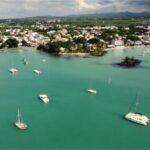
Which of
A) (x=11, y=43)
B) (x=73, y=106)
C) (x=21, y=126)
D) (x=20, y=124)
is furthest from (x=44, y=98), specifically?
(x=11, y=43)

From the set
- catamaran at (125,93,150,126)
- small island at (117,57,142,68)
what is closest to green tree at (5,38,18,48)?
small island at (117,57,142,68)

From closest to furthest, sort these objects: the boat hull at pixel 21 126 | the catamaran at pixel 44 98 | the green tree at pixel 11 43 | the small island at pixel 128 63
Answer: the boat hull at pixel 21 126 → the catamaran at pixel 44 98 → the small island at pixel 128 63 → the green tree at pixel 11 43

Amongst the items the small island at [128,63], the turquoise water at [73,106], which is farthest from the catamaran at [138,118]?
the small island at [128,63]

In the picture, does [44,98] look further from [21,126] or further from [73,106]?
[21,126]

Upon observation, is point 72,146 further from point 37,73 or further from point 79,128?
point 37,73

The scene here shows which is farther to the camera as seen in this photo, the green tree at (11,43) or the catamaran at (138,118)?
the green tree at (11,43)

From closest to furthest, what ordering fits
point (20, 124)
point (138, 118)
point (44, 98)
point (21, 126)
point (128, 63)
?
point (21, 126) → point (20, 124) → point (138, 118) → point (44, 98) → point (128, 63)

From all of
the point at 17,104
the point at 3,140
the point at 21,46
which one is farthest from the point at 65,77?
the point at 21,46

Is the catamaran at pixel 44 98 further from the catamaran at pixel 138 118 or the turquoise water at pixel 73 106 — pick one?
the catamaran at pixel 138 118
